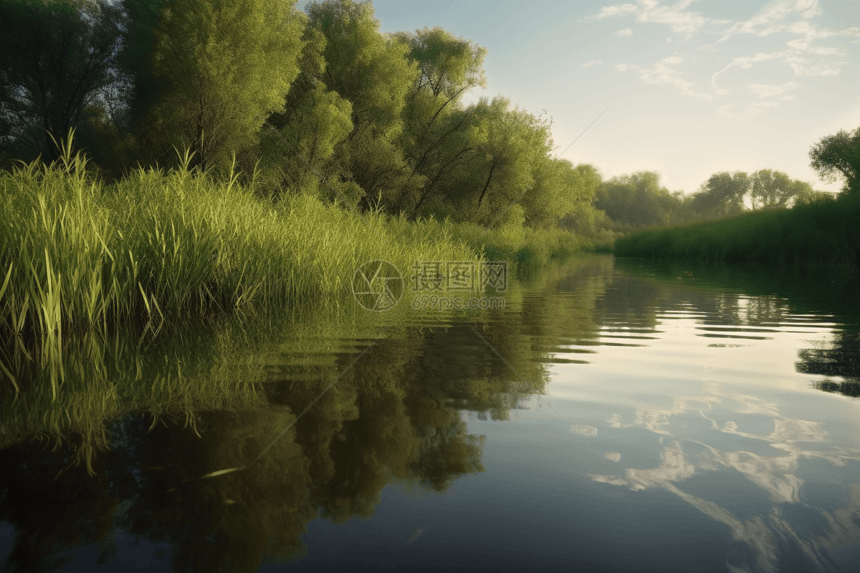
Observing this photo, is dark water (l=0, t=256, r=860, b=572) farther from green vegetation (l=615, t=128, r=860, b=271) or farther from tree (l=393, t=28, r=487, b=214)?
tree (l=393, t=28, r=487, b=214)

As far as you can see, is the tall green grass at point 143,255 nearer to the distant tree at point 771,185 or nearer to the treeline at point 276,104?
the treeline at point 276,104

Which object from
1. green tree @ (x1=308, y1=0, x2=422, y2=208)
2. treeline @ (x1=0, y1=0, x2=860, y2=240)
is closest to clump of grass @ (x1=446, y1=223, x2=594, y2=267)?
treeline @ (x1=0, y1=0, x2=860, y2=240)

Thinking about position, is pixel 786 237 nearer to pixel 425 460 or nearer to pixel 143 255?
pixel 143 255

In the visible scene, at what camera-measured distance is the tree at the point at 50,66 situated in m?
26.2

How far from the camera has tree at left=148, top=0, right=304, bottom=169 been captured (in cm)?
1739

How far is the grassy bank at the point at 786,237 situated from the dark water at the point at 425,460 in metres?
23.1

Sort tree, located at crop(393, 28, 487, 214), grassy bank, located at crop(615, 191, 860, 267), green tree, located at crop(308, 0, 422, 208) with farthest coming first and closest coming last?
tree, located at crop(393, 28, 487, 214), green tree, located at crop(308, 0, 422, 208), grassy bank, located at crop(615, 191, 860, 267)

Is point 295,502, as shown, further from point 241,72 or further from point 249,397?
point 241,72

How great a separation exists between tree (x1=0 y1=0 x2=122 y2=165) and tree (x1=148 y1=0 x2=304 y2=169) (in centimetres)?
1261

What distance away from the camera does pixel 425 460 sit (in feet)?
7.95

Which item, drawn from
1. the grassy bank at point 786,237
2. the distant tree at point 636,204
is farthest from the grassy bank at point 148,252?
the distant tree at point 636,204
